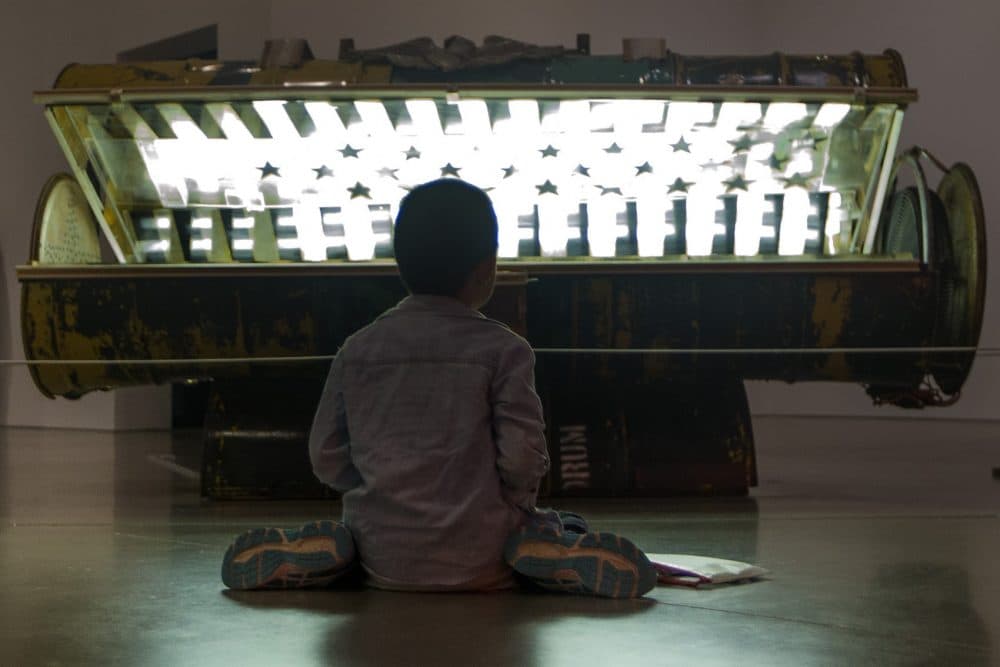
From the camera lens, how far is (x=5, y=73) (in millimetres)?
10000

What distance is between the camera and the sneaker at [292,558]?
9.05 feet

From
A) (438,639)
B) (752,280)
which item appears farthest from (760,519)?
(438,639)

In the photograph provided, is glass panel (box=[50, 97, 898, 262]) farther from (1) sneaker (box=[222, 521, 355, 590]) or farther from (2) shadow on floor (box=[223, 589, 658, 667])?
(2) shadow on floor (box=[223, 589, 658, 667])

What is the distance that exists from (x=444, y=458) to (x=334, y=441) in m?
0.27

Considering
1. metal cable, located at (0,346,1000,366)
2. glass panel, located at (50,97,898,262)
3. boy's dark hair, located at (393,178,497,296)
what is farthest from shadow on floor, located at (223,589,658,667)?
glass panel, located at (50,97,898,262)

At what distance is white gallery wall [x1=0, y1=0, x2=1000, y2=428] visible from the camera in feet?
32.1

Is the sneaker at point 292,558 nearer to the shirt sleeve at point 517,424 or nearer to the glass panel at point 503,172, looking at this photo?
the shirt sleeve at point 517,424

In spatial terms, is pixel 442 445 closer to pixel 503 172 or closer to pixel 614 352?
pixel 614 352

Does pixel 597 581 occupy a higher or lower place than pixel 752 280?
lower

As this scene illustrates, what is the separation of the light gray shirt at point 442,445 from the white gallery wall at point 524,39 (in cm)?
729

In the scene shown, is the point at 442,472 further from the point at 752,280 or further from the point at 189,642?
the point at 752,280

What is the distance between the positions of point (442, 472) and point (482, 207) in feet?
1.73

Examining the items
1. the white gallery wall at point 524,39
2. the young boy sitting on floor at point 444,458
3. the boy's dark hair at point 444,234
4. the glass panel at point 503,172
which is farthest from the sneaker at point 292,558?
the white gallery wall at point 524,39

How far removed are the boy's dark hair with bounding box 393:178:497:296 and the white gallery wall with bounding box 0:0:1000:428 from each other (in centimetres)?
734
